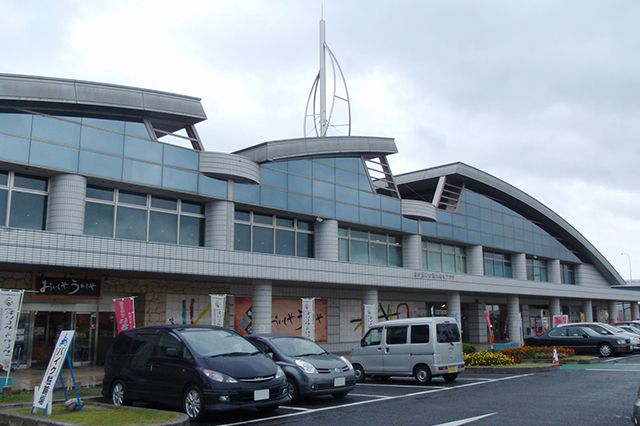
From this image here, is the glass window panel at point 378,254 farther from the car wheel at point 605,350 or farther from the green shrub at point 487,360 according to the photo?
the green shrub at point 487,360

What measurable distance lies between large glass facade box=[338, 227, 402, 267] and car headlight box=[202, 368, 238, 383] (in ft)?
69.8

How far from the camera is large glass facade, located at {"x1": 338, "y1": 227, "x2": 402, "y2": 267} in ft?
105

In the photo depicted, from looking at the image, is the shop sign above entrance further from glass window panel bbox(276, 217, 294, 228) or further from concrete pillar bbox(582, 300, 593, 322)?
concrete pillar bbox(582, 300, 593, 322)

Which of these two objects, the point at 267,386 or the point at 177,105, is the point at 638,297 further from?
the point at 267,386

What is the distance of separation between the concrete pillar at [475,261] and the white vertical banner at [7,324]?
31.4 metres

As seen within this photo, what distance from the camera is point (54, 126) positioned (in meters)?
20.8

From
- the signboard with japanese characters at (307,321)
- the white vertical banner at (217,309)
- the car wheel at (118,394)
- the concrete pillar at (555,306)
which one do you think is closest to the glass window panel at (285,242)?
the signboard with japanese characters at (307,321)

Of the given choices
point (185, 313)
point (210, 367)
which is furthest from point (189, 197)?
point (210, 367)

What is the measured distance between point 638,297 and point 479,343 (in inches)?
1057

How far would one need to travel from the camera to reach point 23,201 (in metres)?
21.0

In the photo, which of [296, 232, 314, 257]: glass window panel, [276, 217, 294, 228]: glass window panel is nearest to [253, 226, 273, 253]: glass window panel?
[276, 217, 294, 228]: glass window panel

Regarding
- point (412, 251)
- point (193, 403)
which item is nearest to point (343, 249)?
point (412, 251)

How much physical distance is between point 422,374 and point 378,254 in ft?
58.8

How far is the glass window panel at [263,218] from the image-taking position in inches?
1101
